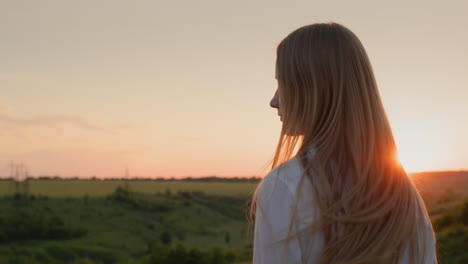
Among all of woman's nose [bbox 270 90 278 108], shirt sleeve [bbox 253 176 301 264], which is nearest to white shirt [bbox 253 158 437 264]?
shirt sleeve [bbox 253 176 301 264]

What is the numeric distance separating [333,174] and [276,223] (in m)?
0.28

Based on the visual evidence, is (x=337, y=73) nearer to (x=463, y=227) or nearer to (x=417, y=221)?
(x=417, y=221)

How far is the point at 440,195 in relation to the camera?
33.6 metres

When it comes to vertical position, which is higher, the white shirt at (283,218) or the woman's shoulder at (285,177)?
the woman's shoulder at (285,177)

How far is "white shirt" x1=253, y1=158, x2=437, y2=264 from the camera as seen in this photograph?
5.84 feet

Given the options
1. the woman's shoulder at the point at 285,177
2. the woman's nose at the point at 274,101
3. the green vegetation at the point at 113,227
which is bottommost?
the green vegetation at the point at 113,227

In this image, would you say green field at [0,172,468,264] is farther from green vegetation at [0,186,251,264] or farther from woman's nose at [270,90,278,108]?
woman's nose at [270,90,278,108]

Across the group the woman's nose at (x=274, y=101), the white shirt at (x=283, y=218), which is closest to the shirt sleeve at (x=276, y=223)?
the white shirt at (x=283, y=218)

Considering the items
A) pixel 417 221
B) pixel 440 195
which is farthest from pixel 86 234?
pixel 417 221

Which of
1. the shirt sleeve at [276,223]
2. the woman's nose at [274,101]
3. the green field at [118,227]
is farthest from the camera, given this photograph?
the green field at [118,227]

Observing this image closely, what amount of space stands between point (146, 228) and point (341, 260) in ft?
302

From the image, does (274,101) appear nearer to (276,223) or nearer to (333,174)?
(333,174)

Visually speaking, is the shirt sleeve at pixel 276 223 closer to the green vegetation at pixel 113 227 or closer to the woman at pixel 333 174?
the woman at pixel 333 174

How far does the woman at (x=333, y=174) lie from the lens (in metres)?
1.80
